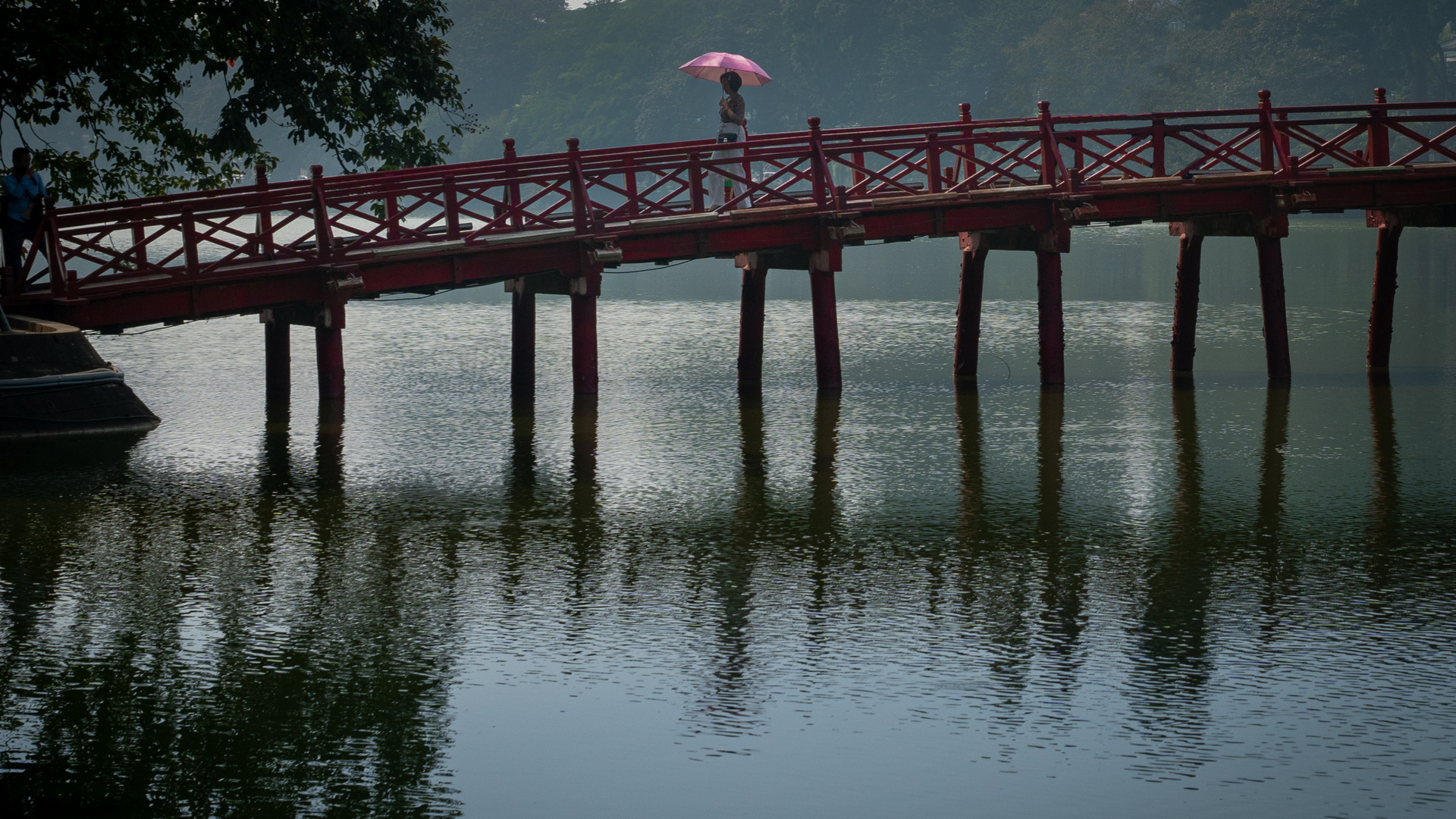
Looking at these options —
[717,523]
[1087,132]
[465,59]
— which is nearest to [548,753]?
[717,523]

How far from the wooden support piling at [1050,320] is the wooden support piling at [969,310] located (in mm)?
909

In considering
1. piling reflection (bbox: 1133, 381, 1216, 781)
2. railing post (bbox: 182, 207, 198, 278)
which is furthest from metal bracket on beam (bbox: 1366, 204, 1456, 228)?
railing post (bbox: 182, 207, 198, 278)

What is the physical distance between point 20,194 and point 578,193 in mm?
6393

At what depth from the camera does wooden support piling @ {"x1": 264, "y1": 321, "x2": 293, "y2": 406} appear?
23219mm

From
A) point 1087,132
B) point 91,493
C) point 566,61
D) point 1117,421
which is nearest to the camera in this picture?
point 91,493

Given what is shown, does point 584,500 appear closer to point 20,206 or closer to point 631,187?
point 631,187

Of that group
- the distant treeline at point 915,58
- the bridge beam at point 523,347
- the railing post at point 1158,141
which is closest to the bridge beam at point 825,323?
the bridge beam at point 523,347

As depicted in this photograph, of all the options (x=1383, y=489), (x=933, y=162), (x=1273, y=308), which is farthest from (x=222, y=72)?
(x=1273, y=308)

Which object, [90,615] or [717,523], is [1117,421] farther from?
[90,615]

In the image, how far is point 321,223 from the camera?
63.9 feet

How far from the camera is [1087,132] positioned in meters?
23.8

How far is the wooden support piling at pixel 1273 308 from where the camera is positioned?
80.1 ft

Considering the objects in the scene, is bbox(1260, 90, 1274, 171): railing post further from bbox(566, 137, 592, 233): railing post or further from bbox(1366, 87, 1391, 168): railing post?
bbox(566, 137, 592, 233): railing post

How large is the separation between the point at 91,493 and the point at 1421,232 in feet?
170
